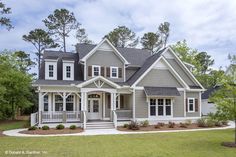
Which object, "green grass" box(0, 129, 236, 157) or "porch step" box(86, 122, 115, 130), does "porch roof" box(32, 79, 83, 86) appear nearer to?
"porch step" box(86, 122, 115, 130)

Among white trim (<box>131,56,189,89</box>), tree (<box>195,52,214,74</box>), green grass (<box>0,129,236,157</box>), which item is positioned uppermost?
tree (<box>195,52,214,74</box>)

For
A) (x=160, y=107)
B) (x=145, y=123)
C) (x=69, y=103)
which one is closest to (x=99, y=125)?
(x=69, y=103)

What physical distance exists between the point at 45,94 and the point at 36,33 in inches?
945

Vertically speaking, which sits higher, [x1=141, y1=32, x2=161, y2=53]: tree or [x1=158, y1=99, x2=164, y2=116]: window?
[x1=141, y1=32, x2=161, y2=53]: tree

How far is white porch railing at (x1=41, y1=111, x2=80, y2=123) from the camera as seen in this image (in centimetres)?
2289

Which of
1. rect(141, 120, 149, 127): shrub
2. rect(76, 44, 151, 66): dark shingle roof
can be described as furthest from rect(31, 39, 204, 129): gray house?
rect(141, 120, 149, 127): shrub

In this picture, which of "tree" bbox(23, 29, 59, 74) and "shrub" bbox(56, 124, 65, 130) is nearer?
"shrub" bbox(56, 124, 65, 130)

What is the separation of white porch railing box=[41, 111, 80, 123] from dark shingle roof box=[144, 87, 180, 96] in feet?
22.5

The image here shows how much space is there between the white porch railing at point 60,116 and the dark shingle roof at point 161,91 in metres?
6.85

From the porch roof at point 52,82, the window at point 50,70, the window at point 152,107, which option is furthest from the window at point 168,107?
the window at point 50,70

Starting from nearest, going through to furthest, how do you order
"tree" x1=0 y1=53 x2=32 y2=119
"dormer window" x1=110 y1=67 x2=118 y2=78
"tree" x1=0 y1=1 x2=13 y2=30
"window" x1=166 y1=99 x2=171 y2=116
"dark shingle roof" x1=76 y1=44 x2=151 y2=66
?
"tree" x1=0 y1=1 x2=13 y2=30 → "window" x1=166 y1=99 x2=171 y2=116 → "dormer window" x1=110 y1=67 x2=118 y2=78 → "dark shingle roof" x1=76 y1=44 x2=151 y2=66 → "tree" x1=0 y1=53 x2=32 y2=119

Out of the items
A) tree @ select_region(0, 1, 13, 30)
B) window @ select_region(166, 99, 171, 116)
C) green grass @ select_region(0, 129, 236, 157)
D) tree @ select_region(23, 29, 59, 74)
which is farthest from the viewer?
tree @ select_region(23, 29, 59, 74)

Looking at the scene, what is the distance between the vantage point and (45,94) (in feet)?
75.5

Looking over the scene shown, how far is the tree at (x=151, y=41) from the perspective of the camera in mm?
49156
